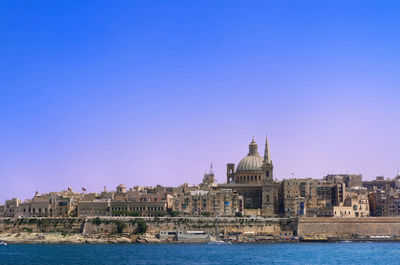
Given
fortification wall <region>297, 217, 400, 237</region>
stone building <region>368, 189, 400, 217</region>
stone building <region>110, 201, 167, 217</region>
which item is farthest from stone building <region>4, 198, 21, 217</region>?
stone building <region>368, 189, 400, 217</region>

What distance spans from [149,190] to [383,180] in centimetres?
4612

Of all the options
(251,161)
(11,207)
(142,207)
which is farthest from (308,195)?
(11,207)

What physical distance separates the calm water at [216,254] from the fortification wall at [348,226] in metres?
9.47

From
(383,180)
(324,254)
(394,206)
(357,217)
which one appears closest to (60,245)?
(324,254)

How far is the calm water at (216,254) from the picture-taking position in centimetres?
6212

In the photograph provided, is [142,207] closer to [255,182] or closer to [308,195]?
[255,182]

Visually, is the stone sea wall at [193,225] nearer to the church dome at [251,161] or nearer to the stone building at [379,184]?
the church dome at [251,161]

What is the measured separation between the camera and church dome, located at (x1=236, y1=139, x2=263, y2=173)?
113000mm

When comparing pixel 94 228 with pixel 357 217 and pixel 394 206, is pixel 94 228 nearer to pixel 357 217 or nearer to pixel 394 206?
pixel 357 217

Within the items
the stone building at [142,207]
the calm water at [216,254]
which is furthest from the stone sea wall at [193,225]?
the calm water at [216,254]

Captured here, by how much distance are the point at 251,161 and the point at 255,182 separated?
395 centimetres

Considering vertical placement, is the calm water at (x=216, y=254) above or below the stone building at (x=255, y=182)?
below

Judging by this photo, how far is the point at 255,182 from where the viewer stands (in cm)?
11150

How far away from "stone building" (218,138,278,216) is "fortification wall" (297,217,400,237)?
8680 millimetres
